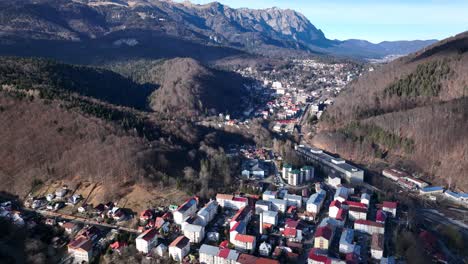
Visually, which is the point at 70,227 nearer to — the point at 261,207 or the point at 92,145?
the point at 92,145

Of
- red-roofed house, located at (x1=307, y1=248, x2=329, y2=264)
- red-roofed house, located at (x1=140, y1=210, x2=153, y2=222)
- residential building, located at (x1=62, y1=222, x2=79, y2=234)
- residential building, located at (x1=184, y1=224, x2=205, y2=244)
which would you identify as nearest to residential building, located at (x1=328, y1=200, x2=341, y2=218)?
red-roofed house, located at (x1=307, y1=248, x2=329, y2=264)

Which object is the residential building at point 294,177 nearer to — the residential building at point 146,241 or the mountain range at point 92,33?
the residential building at point 146,241

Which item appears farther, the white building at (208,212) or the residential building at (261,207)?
the residential building at (261,207)

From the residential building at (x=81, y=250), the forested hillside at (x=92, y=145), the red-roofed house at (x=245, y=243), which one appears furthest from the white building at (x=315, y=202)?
the residential building at (x=81, y=250)

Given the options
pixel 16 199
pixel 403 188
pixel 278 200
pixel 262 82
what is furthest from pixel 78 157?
pixel 262 82

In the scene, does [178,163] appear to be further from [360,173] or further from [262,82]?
[262,82]

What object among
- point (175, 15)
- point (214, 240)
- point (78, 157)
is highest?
point (175, 15)
